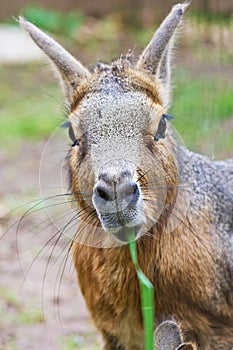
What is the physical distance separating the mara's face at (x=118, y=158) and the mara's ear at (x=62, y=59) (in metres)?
0.21

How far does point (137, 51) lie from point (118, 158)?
1093 millimetres

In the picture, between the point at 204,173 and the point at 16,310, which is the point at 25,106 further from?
the point at 204,173

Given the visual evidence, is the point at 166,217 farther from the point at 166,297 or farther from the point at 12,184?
the point at 12,184

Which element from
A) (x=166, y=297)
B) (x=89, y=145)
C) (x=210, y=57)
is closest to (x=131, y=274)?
(x=166, y=297)

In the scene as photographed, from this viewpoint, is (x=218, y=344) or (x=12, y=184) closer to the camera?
(x=218, y=344)

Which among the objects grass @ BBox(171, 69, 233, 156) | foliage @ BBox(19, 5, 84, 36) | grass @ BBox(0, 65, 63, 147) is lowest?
grass @ BBox(171, 69, 233, 156)

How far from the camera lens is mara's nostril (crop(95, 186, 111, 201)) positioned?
315cm

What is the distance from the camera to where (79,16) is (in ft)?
40.4

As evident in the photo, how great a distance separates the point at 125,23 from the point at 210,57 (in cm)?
360

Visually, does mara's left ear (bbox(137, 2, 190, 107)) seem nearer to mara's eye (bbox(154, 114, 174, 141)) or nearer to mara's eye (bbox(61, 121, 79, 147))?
mara's eye (bbox(154, 114, 174, 141))

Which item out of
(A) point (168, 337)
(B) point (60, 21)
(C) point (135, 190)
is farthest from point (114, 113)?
(B) point (60, 21)

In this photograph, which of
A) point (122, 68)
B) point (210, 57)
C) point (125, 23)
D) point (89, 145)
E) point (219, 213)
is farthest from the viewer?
point (125, 23)

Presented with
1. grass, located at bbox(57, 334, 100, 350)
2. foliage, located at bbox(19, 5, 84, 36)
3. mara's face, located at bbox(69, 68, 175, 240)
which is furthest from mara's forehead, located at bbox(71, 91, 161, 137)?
foliage, located at bbox(19, 5, 84, 36)

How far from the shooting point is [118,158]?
3.32 meters
